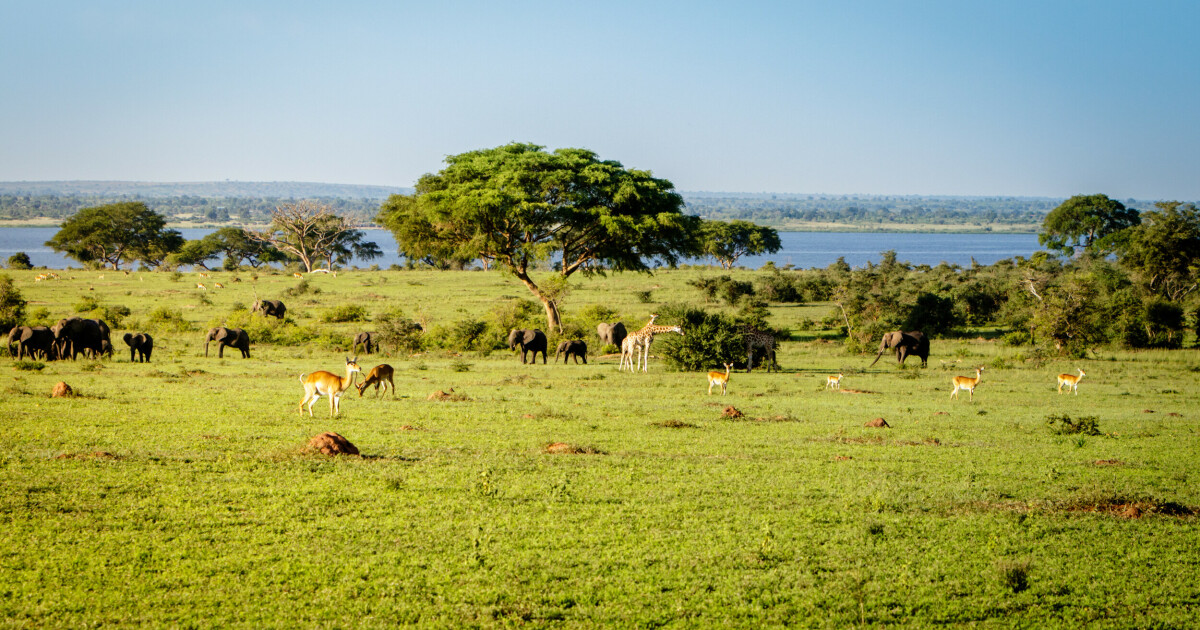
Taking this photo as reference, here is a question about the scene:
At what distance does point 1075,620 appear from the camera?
7766mm

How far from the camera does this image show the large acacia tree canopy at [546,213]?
38188 mm

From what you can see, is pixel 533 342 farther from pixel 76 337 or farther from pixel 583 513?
pixel 583 513

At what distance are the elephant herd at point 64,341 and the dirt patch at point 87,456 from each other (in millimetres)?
15621

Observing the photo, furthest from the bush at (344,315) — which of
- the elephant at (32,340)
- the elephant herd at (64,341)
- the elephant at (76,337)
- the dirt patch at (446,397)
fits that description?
the dirt patch at (446,397)

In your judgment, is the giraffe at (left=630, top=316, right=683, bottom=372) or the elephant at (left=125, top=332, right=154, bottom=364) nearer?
the elephant at (left=125, top=332, right=154, bottom=364)

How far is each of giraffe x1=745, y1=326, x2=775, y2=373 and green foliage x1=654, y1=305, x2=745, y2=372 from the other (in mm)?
224

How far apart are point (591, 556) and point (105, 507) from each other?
5.23 meters

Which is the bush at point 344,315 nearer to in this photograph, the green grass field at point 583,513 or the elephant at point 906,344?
the green grass field at point 583,513

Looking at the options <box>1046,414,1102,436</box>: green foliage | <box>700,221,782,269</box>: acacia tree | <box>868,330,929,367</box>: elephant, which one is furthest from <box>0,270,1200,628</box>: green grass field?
<box>700,221,782,269</box>: acacia tree

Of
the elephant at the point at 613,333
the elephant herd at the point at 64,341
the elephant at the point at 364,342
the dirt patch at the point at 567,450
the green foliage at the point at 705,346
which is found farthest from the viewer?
the elephant at the point at 613,333

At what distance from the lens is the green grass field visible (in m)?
7.72

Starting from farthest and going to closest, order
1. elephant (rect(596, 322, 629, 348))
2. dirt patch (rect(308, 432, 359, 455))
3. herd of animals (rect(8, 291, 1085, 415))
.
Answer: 1. elephant (rect(596, 322, 629, 348))
2. herd of animals (rect(8, 291, 1085, 415))
3. dirt patch (rect(308, 432, 359, 455))

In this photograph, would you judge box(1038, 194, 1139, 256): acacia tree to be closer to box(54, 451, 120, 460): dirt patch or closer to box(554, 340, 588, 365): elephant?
box(554, 340, 588, 365): elephant

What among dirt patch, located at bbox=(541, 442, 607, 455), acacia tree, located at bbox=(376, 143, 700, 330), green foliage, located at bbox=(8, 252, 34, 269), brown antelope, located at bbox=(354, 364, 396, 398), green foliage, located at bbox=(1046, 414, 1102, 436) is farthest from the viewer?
green foliage, located at bbox=(8, 252, 34, 269)
